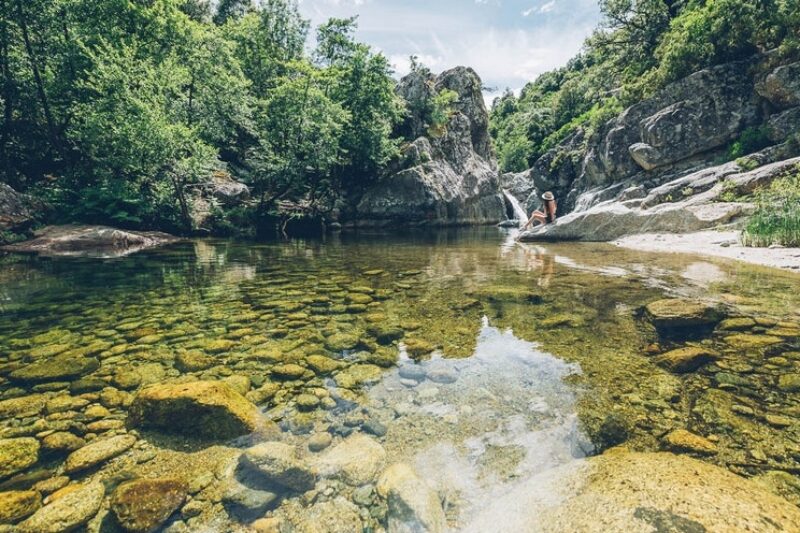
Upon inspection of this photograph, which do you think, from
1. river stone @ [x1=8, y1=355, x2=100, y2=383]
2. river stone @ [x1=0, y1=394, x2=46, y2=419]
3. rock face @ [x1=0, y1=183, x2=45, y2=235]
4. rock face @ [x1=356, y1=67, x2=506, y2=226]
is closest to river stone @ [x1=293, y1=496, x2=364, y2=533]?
river stone @ [x1=0, y1=394, x2=46, y2=419]

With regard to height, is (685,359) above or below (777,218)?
below

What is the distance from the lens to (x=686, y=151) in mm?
22938

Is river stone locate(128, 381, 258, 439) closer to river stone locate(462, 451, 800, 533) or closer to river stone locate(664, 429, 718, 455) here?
river stone locate(462, 451, 800, 533)

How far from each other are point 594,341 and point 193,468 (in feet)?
16.6

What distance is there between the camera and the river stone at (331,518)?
2.32 meters

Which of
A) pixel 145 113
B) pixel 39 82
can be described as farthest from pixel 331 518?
pixel 39 82

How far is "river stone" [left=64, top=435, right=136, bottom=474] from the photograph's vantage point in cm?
281

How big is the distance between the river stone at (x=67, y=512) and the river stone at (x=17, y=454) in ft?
2.13

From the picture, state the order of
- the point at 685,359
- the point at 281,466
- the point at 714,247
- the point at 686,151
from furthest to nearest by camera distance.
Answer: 1. the point at 686,151
2. the point at 714,247
3. the point at 685,359
4. the point at 281,466

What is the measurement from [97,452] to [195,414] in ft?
2.37

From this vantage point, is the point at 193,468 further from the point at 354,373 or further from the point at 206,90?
the point at 206,90

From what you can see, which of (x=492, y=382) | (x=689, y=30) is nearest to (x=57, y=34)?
(x=492, y=382)

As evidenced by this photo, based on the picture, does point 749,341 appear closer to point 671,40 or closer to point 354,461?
point 354,461

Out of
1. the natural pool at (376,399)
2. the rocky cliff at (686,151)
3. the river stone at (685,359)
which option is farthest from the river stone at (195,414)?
the rocky cliff at (686,151)
